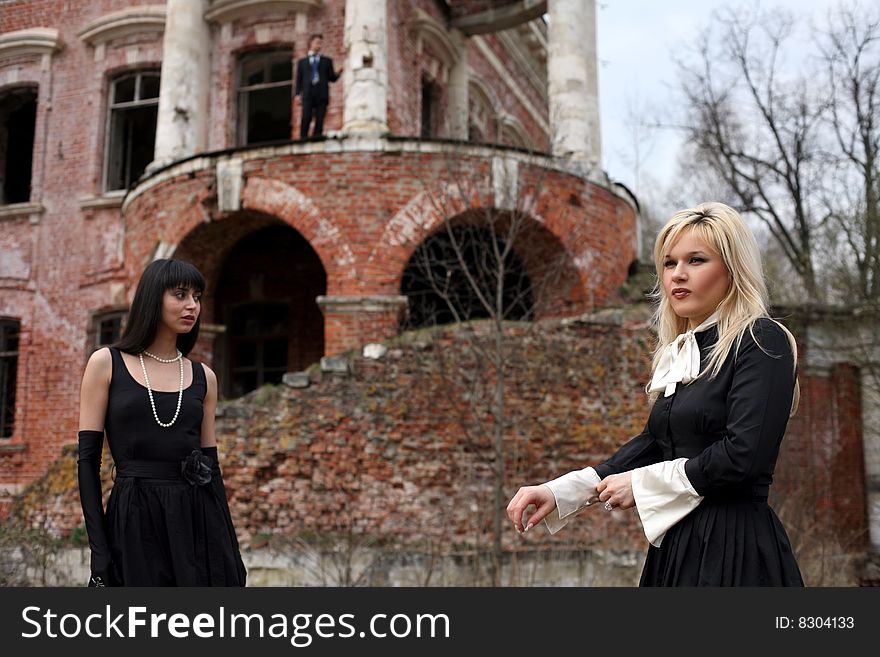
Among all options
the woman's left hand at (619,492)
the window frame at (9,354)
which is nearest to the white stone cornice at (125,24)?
the window frame at (9,354)

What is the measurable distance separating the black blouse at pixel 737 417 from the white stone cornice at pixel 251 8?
48.6 feet

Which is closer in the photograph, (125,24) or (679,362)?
(679,362)

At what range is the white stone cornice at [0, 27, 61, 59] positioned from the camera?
17625 millimetres

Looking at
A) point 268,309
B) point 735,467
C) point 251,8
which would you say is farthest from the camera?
point 268,309

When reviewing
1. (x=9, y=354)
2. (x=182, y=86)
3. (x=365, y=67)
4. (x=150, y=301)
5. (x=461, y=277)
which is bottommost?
(x=150, y=301)

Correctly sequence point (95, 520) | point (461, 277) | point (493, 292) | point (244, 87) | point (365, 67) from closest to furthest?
point (95, 520)
point (365, 67)
point (493, 292)
point (461, 277)
point (244, 87)

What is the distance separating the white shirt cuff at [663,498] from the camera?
2.57 meters

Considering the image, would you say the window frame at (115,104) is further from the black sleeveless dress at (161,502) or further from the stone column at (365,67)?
the black sleeveless dress at (161,502)

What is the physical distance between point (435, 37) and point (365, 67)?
445 cm

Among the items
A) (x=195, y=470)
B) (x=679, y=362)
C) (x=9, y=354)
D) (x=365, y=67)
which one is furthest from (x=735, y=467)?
(x=9, y=354)

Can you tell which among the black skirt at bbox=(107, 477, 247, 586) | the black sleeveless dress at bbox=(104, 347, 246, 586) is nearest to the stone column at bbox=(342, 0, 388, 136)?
the black sleeveless dress at bbox=(104, 347, 246, 586)

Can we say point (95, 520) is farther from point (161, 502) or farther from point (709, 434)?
point (709, 434)

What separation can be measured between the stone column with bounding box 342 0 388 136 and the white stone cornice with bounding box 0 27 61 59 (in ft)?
23.8

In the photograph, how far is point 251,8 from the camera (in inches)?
639
